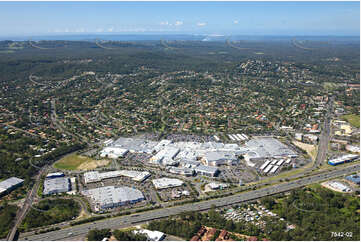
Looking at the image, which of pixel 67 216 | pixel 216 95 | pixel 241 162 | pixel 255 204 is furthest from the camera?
pixel 216 95

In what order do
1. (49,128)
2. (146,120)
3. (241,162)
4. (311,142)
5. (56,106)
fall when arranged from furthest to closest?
(56,106) → (146,120) → (49,128) → (311,142) → (241,162)

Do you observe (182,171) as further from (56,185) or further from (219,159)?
(56,185)

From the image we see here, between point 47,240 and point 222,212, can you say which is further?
point 222,212

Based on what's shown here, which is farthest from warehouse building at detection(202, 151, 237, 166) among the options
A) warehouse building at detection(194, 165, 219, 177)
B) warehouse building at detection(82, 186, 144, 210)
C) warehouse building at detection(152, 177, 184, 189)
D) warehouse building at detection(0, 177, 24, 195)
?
warehouse building at detection(0, 177, 24, 195)

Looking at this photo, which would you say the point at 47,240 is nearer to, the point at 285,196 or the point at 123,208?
A: the point at 123,208

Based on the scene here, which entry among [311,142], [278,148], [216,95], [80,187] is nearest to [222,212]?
[80,187]

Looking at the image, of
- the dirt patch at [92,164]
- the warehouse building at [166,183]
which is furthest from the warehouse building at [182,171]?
the dirt patch at [92,164]

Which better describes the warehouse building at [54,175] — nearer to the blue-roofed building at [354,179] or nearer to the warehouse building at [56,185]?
the warehouse building at [56,185]

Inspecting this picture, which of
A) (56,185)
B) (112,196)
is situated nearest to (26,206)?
(56,185)
